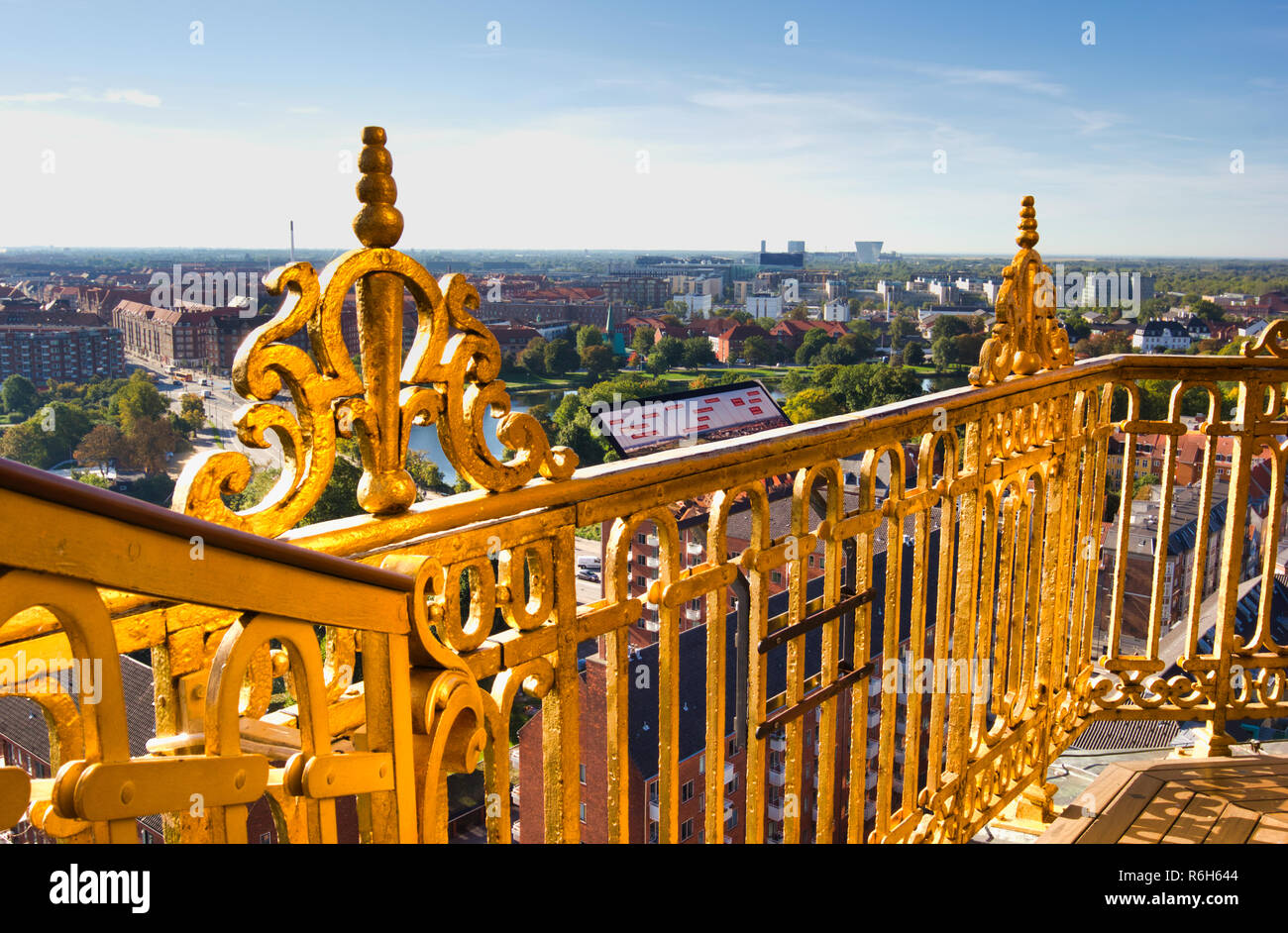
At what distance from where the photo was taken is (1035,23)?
9475cm

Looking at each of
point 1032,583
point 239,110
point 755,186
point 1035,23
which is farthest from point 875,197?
point 1032,583

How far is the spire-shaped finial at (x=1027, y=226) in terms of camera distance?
3.59 meters

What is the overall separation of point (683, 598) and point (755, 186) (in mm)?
92222

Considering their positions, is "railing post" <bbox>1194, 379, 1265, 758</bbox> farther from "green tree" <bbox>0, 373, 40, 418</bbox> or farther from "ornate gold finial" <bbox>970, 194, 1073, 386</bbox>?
"green tree" <bbox>0, 373, 40, 418</bbox>

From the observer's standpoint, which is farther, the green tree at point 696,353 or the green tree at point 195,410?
the green tree at point 696,353

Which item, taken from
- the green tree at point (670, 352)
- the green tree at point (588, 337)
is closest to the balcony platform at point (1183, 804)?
the green tree at point (588, 337)

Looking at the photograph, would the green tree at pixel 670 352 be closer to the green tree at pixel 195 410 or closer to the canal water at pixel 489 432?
the canal water at pixel 489 432

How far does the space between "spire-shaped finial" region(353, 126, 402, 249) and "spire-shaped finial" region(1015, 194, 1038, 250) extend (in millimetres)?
2709

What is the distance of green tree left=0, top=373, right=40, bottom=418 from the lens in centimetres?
1656

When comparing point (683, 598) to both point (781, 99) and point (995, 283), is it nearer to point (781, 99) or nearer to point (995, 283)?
point (995, 283)

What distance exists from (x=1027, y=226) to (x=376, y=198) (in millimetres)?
2833

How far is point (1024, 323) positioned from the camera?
3488 millimetres

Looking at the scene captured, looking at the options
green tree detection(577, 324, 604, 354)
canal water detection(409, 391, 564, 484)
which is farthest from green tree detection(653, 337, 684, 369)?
canal water detection(409, 391, 564, 484)
